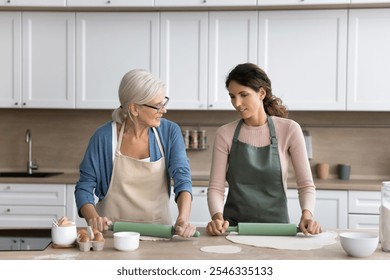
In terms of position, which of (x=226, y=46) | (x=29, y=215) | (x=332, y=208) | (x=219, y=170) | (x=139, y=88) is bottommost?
(x=29, y=215)

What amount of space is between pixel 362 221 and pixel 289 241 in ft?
6.45

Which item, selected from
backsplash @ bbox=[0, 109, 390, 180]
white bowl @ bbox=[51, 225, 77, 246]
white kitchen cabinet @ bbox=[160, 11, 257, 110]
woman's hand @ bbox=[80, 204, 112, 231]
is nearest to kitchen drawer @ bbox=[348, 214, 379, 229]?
backsplash @ bbox=[0, 109, 390, 180]

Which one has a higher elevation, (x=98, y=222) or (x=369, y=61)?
(x=369, y=61)

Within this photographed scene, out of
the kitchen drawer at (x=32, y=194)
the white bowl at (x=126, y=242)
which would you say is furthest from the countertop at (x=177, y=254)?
the kitchen drawer at (x=32, y=194)

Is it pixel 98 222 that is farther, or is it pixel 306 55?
pixel 306 55

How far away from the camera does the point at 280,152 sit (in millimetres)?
2260

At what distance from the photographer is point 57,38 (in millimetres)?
3990

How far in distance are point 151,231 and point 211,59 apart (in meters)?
2.27

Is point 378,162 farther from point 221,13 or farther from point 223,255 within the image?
point 223,255

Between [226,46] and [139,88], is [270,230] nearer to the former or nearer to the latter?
[139,88]

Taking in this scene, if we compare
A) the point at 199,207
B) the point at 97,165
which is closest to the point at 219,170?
the point at 97,165

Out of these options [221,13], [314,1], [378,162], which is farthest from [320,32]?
[378,162]

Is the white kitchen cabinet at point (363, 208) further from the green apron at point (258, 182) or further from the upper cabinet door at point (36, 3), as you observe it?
the upper cabinet door at point (36, 3)

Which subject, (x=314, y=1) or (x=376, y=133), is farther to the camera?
(x=376, y=133)
